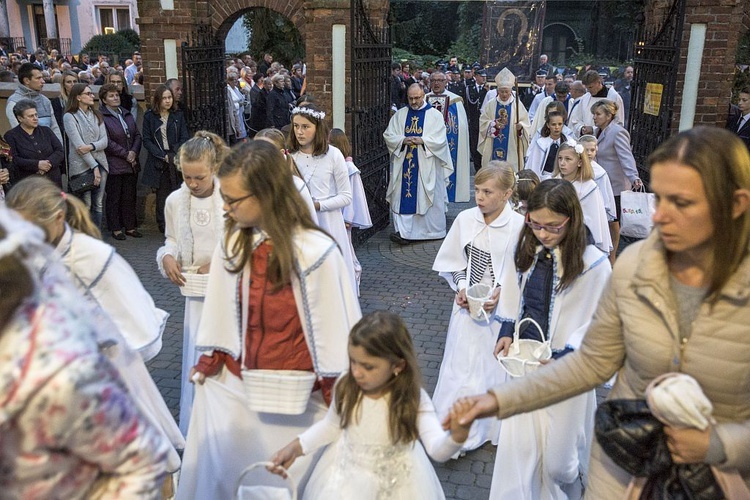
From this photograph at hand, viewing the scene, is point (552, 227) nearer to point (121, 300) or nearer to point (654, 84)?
point (121, 300)

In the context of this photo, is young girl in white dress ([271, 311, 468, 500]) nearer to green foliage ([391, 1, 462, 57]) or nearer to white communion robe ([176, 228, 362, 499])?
white communion robe ([176, 228, 362, 499])

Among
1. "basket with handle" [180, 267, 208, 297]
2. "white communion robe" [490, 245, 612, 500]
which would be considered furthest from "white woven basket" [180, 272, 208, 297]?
Result: "white communion robe" [490, 245, 612, 500]

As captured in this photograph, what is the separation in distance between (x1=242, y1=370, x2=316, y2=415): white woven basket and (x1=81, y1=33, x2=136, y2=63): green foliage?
31710mm

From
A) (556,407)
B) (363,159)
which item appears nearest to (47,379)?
(556,407)

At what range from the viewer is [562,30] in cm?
4653

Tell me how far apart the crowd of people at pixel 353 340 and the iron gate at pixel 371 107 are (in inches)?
108

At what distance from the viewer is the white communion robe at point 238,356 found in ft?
10.6

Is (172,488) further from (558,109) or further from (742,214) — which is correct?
(558,109)

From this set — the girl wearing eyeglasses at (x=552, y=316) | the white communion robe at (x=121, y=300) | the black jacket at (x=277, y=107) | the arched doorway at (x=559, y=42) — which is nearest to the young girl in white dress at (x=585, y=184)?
the girl wearing eyeglasses at (x=552, y=316)

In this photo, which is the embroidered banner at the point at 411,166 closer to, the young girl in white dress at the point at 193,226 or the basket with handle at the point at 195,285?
the young girl in white dress at the point at 193,226

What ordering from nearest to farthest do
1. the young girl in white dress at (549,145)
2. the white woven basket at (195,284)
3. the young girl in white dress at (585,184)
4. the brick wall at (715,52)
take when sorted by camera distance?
the white woven basket at (195,284) → the young girl in white dress at (585,184) → the young girl in white dress at (549,145) → the brick wall at (715,52)

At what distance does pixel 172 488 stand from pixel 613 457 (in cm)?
243

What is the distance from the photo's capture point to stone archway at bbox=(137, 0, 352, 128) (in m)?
9.52

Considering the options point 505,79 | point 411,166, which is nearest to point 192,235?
point 411,166
